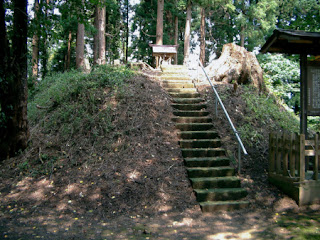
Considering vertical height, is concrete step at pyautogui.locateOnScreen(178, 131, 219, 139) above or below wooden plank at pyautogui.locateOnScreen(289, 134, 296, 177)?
above

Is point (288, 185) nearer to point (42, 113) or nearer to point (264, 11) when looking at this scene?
point (42, 113)

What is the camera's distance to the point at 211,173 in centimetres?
588

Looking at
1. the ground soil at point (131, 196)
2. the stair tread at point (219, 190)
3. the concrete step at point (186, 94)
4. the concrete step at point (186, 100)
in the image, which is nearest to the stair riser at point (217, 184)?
the stair tread at point (219, 190)

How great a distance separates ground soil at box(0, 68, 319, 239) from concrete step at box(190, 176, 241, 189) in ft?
0.68

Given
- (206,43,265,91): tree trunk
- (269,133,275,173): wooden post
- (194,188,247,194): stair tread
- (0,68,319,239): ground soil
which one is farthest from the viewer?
(206,43,265,91): tree trunk

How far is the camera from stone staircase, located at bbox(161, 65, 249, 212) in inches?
209

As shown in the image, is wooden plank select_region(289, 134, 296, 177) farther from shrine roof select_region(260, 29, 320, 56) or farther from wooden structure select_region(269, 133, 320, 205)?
shrine roof select_region(260, 29, 320, 56)

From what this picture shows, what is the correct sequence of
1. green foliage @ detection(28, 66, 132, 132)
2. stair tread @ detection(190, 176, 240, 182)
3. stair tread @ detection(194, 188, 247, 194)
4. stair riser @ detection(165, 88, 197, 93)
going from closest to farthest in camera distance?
stair tread @ detection(194, 188, 247, 194) < stair tread @ detection(190, 176, 240, 182) < green foliage @ detection(28, 66, 132, 132) < stair riser @ detection(165, 88, 197, 93)

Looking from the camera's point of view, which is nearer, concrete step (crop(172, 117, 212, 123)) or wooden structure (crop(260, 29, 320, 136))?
wooden structure (crop(260, 29, 320, 136))

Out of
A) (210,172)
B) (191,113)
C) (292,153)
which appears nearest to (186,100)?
(191,113)

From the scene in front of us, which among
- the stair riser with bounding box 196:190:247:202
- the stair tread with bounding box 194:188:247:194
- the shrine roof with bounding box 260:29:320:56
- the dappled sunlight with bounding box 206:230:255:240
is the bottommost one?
the dappled sunlight with bounding box 206:230:255:240

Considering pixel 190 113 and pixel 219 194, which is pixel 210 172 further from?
pixel 190 113

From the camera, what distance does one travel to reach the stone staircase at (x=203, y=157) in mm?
5302

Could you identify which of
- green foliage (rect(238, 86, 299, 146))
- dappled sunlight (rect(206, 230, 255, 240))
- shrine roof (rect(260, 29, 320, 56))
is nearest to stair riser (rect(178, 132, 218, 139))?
green foliage (rect(238, 86, 299, 146))
